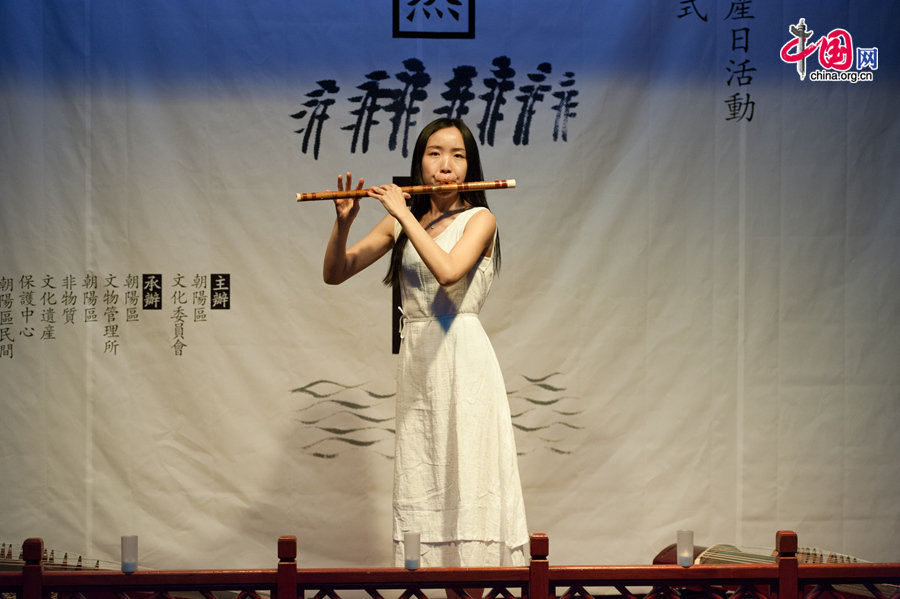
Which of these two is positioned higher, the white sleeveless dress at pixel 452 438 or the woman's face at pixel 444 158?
the woman's face at pixel 444 158

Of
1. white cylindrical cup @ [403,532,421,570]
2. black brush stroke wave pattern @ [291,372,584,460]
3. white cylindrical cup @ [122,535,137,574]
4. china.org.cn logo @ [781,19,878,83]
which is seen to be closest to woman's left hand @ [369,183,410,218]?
white cylindrical cup @ [403,532,421,570]

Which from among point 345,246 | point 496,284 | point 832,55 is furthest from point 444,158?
point 832,55

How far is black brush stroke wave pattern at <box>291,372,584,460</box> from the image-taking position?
13.1 feet

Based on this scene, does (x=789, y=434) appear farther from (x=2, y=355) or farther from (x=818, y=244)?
(x=2, y=355)

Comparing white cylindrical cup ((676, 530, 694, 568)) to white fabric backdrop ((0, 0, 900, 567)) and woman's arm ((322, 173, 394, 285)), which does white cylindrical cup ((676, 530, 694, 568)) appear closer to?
woman's arm ((322, 173, 394, 285))

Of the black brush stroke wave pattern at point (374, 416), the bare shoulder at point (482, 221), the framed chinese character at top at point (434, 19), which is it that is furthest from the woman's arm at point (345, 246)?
the framed chinese character at top at point (434, 19)

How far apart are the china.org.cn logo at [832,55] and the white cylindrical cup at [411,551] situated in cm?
294

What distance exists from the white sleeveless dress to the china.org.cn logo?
2.09m

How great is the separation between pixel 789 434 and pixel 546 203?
4.85ft

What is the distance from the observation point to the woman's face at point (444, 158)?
9.39 ft

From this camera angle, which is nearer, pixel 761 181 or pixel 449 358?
pixel 449 358

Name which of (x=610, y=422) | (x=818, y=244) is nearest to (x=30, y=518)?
(x=610, y=422)

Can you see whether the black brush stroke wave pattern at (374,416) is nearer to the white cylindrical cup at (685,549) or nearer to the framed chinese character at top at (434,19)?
the framed chinese character at top at (434,19)

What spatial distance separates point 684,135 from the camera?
4.05 meters
